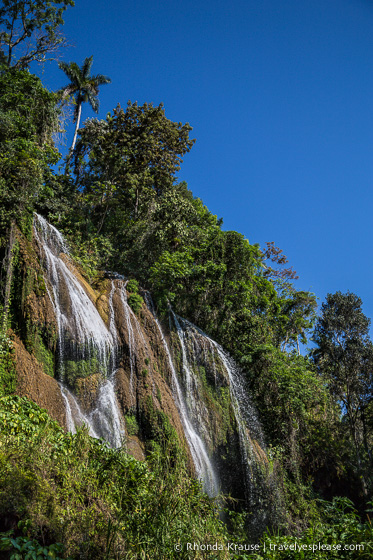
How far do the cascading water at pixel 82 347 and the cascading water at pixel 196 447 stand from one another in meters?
3.04

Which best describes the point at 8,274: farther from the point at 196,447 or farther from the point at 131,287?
the point at 196,447

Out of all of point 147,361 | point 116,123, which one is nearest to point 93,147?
point 116,123

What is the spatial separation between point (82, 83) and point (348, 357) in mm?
29912

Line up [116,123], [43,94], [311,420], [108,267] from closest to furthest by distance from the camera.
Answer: [43,94]
[108,267]
[311,420]
[116,123]

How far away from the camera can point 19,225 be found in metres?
11.0

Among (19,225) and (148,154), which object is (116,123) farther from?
(19,225)

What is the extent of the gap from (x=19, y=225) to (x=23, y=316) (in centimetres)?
297

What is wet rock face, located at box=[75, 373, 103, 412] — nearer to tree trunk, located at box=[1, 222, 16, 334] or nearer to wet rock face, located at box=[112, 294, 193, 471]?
wet rock face, located at box=[112, 294, 193, 471]

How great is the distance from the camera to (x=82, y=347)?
1074 cm

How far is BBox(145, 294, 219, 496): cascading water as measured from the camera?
40.1ft

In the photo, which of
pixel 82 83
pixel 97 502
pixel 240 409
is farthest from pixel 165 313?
pixel 82 83

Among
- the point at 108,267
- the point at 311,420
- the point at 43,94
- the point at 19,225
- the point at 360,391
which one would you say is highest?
the point at 43,94

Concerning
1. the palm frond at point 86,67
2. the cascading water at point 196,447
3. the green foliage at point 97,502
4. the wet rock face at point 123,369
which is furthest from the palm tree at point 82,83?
the green foliage at point 97,502

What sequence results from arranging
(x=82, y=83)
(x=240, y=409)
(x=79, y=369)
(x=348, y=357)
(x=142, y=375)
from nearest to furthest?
(x=79, y=369)
(x=142, y=375)
(x=240, y=409)
(x=348, y=357)
(x=82, y=83)
